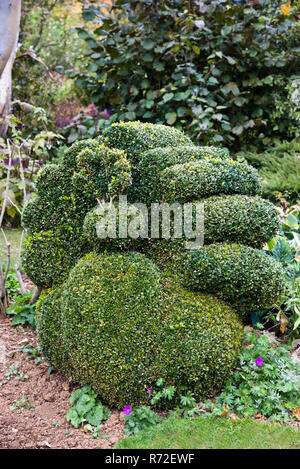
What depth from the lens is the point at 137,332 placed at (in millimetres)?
2871

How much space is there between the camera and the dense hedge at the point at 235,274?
9.75 ft

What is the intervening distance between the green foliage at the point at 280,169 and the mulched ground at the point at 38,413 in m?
3.40

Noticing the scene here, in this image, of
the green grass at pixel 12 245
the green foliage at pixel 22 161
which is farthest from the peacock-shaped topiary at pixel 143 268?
the green foliage at pixel 22 161

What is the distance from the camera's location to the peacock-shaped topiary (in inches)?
114

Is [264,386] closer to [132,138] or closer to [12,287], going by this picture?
[132,138]

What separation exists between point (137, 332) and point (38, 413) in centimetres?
92

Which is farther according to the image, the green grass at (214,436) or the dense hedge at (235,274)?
the dense hedge at (235,274)

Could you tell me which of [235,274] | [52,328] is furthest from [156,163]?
[52,328]

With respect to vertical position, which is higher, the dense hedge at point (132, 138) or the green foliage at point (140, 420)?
the dense hedge at point (132, 138)

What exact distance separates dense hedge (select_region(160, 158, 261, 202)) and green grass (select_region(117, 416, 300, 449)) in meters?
1.53

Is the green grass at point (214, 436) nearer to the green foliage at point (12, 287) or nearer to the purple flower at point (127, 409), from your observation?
the purple flower at point (127, 409)

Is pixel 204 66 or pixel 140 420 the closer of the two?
pixel 140 420

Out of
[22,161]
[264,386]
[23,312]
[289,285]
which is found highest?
[22,161]
